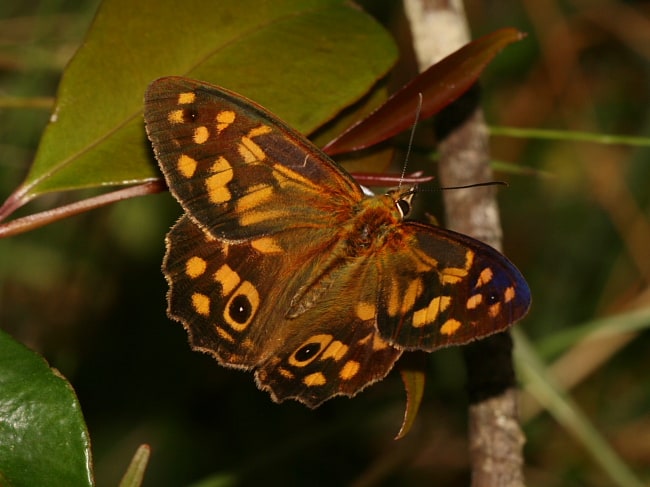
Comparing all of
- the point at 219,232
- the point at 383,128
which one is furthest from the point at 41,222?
the point at 383,128

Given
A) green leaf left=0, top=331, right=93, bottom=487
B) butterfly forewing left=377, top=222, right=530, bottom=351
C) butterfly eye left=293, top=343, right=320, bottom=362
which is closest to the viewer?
green leaf left=0, top=331, right=93, bottom=487

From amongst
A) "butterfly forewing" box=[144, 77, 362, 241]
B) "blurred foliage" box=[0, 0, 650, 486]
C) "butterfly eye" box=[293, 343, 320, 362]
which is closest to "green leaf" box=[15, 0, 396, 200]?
"butterfly forewing" box=[144, 77, 362, 241]

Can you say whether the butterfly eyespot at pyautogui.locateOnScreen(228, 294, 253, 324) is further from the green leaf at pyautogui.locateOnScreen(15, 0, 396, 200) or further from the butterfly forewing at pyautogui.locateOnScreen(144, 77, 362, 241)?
the green leaf at pyautogui.locateOnScreen(15, 0, 396, 200)

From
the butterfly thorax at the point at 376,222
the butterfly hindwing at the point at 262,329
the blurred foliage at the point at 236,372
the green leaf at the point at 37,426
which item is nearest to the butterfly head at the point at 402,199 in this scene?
the butterfly thorax at the point at 376,222

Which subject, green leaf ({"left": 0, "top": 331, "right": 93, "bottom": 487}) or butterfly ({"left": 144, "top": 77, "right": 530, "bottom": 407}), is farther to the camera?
butterfly ({"left": 144, "top": 77, "right": 530, "bottom": 407})

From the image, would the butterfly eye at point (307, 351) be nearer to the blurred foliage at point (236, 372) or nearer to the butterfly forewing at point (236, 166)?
the butterfly forewing at point (236, 166)

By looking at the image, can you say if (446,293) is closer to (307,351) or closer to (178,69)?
(307,351)

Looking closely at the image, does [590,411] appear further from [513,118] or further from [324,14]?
[324,14]
